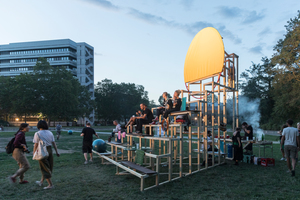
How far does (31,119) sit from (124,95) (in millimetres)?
32776

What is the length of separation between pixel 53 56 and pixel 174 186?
89329 millimetres

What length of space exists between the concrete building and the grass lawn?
75.8 metres

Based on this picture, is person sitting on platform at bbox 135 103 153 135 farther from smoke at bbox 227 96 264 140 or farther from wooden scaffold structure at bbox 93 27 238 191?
smoke at bbox 227 96 264 140

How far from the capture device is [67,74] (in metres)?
55.7

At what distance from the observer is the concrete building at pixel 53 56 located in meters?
83.4

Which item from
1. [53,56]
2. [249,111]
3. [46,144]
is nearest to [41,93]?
[53,56]

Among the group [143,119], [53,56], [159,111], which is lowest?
[143,119]

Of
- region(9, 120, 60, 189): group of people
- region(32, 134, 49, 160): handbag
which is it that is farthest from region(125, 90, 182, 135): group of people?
region(32, 134, 49, 160): handbag

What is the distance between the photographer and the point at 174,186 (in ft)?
22.8

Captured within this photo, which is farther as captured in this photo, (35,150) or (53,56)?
(53,56)

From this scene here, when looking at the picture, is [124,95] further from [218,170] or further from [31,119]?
[218,170]

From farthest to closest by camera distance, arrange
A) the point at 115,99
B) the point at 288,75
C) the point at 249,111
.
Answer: the point at 115,99
the point at 249,111
the point at 288,75

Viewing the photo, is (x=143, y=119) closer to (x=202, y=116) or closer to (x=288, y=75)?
(x=202, y=116)

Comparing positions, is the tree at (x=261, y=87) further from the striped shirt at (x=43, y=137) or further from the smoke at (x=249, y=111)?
the striped shirt at (x=43, y=137)
